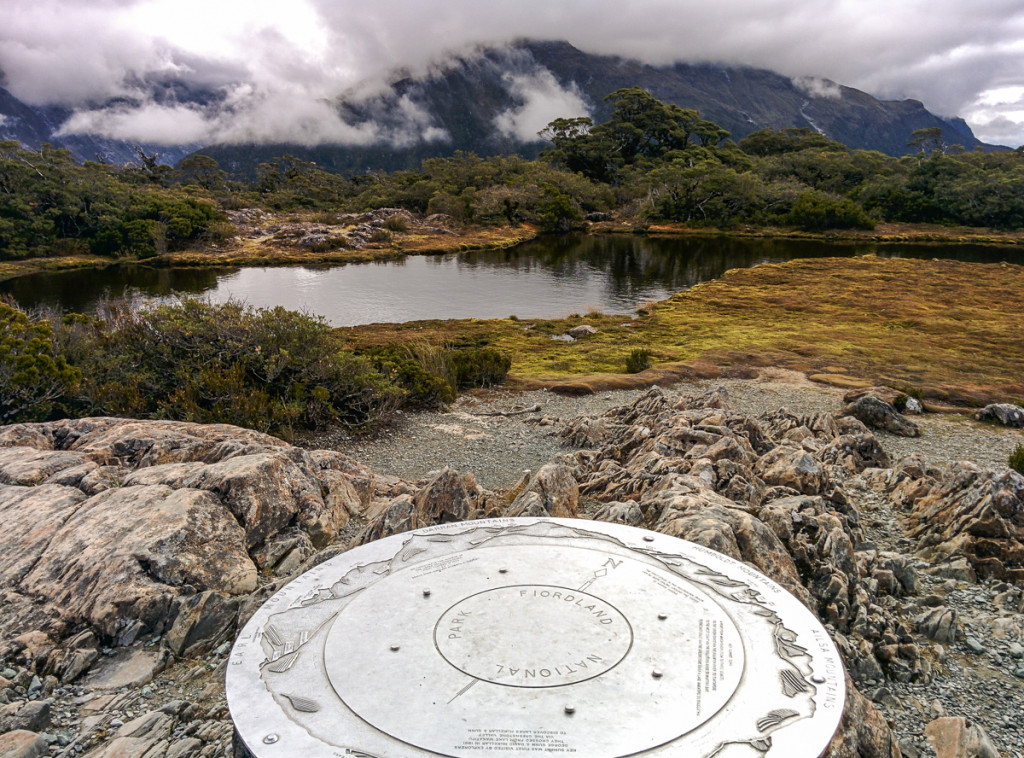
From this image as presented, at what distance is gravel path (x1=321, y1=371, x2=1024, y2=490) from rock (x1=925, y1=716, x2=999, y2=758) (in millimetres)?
5933

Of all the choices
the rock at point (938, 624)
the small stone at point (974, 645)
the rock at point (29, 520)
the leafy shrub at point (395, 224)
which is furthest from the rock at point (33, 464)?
the leafy shrub at point (395, 224)

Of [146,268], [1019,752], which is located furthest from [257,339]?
[146,268]

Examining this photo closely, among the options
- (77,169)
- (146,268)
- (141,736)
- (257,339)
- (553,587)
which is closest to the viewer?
(141,736)

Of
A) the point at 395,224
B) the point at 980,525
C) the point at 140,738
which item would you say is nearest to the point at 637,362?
the point at 980,525

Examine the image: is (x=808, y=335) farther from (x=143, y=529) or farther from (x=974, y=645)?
(x=143, y=529)

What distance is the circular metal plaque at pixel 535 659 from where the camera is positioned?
10.7 feet

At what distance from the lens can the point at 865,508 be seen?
844cm

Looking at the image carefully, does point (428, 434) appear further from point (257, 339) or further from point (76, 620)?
point (76, 620)

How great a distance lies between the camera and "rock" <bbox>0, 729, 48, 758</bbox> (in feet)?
12.3

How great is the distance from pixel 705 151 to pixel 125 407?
87.5 meters

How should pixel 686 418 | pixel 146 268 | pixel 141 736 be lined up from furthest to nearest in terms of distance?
pixel 146 268, pixel 686 418, pixel 141 736

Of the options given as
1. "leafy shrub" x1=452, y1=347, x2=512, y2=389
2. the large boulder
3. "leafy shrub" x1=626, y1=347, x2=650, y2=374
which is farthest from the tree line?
the large boulder

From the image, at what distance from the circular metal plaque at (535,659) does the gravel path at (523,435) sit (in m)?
5.00

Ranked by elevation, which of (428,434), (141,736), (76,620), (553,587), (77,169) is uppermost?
(77,169)
